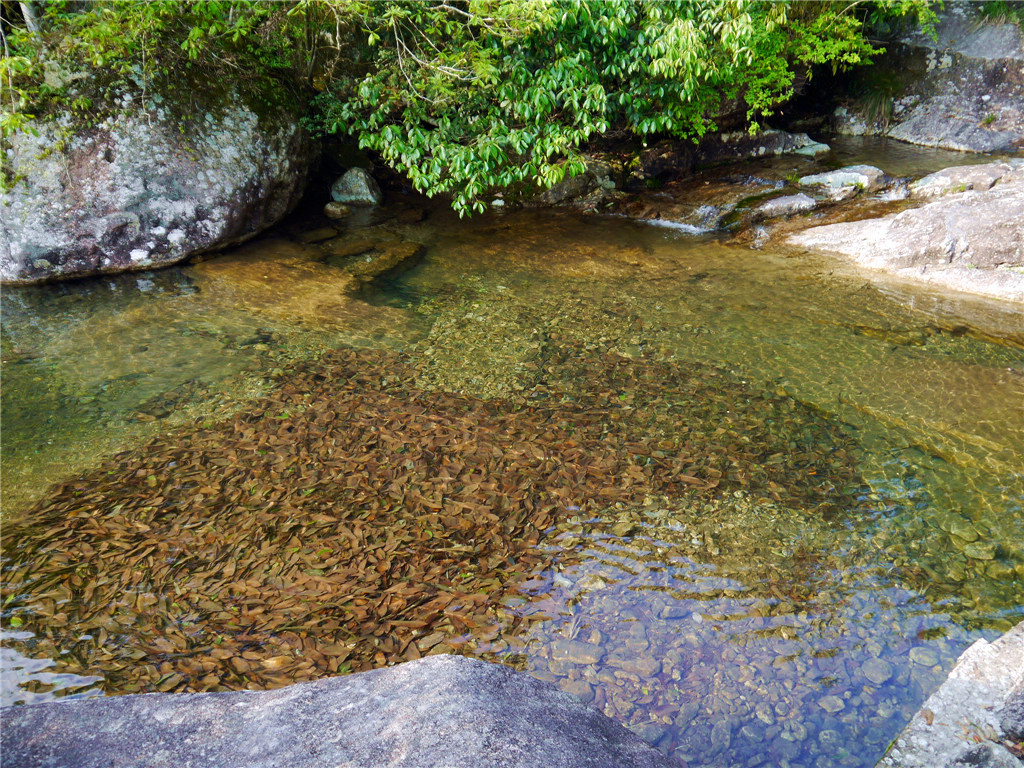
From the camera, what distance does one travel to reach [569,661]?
357cm

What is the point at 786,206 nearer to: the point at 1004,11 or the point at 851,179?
the point at 851,179

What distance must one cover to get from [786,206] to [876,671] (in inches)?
359

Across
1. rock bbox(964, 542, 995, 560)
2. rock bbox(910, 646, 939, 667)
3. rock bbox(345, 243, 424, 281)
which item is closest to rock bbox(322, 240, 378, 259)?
rock bbox(345, 243, 424, 281)

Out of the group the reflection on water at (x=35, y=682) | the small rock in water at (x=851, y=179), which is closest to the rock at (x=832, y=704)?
the reflection on water at (x=35, y=682)

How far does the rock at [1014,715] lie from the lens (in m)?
2.72

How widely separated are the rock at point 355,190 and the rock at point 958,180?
9.80 meters

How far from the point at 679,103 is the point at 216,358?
28.8 feet

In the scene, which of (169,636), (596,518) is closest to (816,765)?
(596,518)

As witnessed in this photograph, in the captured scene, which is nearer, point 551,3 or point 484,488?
point 484,488

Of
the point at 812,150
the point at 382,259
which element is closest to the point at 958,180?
the point at 812,150

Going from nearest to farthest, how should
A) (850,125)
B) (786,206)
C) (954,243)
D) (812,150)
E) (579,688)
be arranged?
(579,688)
(954,243)
(786,206)
(812,150)
(850,125)

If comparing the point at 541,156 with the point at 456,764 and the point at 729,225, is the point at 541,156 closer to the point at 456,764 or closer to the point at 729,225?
the point at 729,225

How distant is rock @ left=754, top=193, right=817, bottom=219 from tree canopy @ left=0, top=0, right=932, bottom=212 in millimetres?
2305

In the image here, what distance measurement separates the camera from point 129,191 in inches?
354
